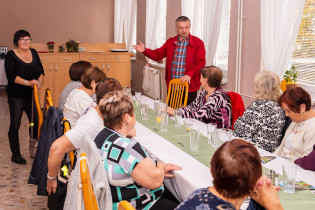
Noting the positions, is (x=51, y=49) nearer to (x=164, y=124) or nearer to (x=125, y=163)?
(x=164, y=124)

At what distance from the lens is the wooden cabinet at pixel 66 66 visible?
8.14 m

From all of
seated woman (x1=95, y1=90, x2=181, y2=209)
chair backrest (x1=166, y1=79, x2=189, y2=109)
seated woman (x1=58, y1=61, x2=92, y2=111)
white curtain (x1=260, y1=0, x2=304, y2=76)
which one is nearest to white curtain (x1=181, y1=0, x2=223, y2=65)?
chair backrest (x1=166, y1=79, x2=189, y2=109)

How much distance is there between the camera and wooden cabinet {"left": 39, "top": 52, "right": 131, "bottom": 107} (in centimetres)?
814

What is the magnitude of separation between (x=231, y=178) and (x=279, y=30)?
343 cm

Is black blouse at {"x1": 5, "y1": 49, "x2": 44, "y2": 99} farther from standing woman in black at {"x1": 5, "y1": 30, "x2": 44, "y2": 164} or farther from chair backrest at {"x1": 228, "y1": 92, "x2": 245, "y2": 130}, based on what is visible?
chair backrest at {"x1": 228, "y1": 92, "x2": 245, "y2": 130}

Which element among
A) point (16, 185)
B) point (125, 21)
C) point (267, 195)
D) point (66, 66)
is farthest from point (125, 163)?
point (125, 21)

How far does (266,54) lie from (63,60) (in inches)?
184

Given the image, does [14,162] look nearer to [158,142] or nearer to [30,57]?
[30,57]

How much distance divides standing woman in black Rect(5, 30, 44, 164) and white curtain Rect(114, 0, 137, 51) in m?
5.30

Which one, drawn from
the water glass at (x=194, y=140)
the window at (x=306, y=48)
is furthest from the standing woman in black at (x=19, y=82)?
the window at (x=306, y=48)

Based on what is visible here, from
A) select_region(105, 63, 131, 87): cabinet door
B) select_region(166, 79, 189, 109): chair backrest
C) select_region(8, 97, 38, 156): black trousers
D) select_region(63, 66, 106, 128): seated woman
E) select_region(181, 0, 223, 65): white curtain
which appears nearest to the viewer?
select_region(63, 66, 106, 128): seated woman

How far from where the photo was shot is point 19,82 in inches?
184

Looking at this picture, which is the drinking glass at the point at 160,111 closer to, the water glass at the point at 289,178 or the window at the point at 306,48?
the water glass at the point at 289,178

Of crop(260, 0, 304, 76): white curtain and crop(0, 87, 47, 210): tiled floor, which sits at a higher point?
crop(260, 0, 304, 76): white curtain
